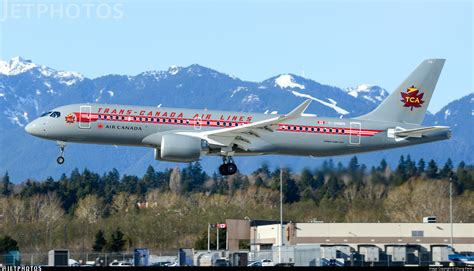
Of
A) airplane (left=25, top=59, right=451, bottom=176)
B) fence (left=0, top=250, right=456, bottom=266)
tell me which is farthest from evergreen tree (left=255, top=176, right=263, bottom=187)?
airplane (left=25, top=59, right=451, bottom=176)

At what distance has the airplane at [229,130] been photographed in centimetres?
6431

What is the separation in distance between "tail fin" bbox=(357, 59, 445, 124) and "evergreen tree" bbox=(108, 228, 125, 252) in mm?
26120

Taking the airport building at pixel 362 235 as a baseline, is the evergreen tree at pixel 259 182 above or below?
above

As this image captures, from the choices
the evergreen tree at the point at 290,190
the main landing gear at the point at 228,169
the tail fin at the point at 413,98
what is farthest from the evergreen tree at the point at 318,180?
the main landing gear at the point at 228,169

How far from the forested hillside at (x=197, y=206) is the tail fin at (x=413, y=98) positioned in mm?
13129

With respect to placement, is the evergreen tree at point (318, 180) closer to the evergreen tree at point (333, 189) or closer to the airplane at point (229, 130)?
the evergreen tree at point (333, 189)

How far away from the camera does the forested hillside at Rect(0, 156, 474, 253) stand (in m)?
94.2

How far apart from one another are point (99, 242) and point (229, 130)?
94.4 ft

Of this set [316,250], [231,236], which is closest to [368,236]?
[231,236]

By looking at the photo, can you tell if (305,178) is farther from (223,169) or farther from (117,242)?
(223,169)

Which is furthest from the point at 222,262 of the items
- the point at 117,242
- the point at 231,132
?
the point at 117,242

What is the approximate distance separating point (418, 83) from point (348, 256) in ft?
44.6

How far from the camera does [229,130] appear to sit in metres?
64.9

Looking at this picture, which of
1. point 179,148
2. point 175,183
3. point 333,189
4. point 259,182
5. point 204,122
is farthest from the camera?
point 175,183
